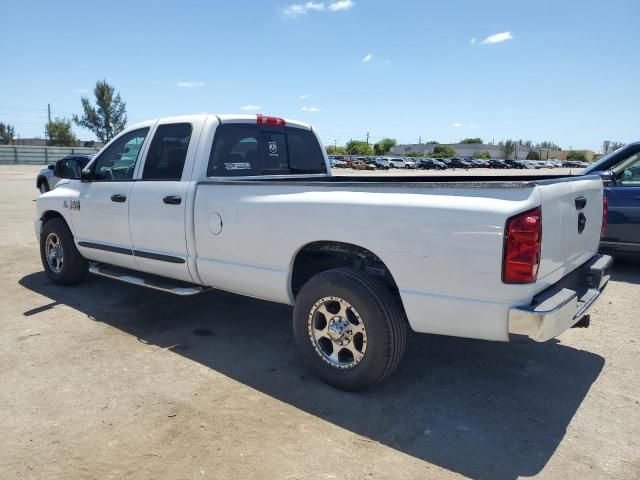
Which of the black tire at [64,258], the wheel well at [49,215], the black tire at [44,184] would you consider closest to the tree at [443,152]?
the black tire at [44,184]

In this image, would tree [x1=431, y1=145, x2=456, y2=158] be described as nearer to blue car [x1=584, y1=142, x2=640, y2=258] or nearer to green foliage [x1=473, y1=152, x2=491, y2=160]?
green foliage [x1=473, y1=152, x2=491, y2=160]

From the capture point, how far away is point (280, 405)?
340cm

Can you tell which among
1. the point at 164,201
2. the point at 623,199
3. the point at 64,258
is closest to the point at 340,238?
the point at 164,201

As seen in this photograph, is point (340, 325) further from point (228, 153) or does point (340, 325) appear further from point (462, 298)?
point (228, 153)

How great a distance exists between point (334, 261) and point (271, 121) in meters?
1.92

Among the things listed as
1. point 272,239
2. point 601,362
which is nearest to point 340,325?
point 272,239

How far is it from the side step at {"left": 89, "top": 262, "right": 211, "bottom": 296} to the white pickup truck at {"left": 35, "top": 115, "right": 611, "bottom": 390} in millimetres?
29

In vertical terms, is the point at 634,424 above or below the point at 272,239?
below

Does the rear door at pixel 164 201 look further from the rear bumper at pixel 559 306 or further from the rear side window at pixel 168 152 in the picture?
the rear bumper at pixel 559 306

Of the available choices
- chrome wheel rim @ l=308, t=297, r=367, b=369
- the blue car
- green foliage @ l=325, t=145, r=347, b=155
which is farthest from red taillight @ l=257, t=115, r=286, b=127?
green foliage @ l=325, t=145, r=347, b=155

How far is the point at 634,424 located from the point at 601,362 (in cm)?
101

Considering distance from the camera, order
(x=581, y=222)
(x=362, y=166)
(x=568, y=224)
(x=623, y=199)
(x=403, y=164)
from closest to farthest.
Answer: (x=568, y=224), (x=581, y=222), (x=623, y=199), (x=362, y=166), (x=403, y=164)

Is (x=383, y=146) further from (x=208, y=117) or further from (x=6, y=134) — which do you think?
(x=208, y=117)

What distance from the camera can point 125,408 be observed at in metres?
3.35
